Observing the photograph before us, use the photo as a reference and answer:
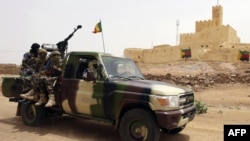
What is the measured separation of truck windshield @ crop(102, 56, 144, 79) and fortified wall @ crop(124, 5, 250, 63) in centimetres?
2873

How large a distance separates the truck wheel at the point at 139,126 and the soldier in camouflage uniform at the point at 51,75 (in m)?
2.24

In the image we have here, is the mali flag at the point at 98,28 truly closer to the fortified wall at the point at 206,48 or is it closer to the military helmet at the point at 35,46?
the military helmet at the point at 35,46

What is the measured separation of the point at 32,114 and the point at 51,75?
1.21 meters

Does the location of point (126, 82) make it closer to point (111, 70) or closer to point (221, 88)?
point (111, 70)

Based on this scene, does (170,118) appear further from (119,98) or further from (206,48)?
(206,48)

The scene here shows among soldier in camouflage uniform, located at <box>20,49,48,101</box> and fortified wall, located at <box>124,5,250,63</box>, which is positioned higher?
fortified wall, located at <box>124,5,250,63</box>

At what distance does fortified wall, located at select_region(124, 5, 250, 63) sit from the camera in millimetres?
34875

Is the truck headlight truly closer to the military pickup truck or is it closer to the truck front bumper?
the military pickup truck

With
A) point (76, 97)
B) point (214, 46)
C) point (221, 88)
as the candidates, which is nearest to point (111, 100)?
point (76, 97)

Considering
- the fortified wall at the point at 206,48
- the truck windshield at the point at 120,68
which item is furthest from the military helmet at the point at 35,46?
the fortified wall at the point at 206,48

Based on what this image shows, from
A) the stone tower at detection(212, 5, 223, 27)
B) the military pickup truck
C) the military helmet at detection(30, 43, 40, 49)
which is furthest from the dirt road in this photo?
the stone tower at detection(212, 5, 223, 27)

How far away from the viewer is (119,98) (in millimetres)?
6738

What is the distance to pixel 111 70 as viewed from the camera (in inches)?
285

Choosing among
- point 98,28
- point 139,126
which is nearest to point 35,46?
point 139,126
